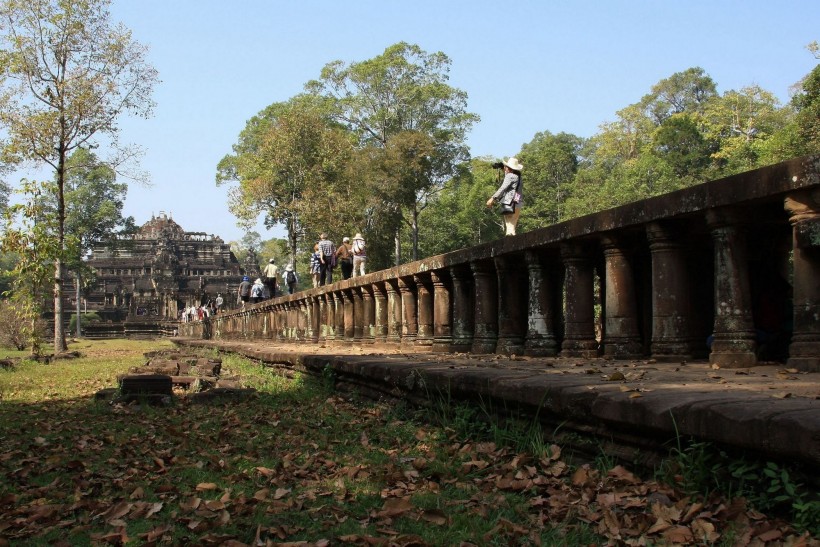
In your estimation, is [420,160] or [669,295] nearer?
[669,295]

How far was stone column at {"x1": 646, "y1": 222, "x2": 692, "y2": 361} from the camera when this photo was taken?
5.75 metres

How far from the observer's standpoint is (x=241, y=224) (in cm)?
4488

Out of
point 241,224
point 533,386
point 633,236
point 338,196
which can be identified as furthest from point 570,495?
point 241,224

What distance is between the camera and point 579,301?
265 inches

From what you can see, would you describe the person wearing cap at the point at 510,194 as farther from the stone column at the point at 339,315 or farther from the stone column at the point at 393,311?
the stone column at the point at 339,315

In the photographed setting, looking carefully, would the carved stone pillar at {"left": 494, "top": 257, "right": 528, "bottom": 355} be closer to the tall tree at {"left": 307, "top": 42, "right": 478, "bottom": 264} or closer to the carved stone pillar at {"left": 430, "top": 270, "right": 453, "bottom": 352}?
the carved stone pillar at {"left": 430, "top": 270, "right": 453, "bottom": 352}

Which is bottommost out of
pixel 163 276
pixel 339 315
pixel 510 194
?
pixel 339 315

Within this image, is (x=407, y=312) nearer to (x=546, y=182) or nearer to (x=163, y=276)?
(x=546, y=182)

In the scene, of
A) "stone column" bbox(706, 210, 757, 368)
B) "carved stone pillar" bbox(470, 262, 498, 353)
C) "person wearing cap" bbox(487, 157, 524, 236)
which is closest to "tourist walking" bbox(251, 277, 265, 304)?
"person wearing cap" bbox(487, 157, 524, 236)

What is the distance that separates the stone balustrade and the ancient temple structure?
62.8 meters

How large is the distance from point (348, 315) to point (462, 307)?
548cm

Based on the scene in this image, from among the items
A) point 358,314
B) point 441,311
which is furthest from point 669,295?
point 358,314

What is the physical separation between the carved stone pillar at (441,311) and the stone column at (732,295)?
175 inches

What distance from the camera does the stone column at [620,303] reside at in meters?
6.33
